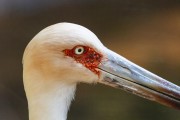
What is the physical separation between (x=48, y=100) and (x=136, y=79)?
0.94 feet

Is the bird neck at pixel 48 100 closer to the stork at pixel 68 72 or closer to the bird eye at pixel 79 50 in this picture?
the stork at pixel 68 72

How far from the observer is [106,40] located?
312 cm

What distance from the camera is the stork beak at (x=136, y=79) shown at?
1486mm

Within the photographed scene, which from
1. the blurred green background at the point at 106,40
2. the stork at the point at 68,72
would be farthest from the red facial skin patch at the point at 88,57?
the blurred green background at the point at 106,40

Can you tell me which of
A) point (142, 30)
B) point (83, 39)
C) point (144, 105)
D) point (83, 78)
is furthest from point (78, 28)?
point (142, 30)

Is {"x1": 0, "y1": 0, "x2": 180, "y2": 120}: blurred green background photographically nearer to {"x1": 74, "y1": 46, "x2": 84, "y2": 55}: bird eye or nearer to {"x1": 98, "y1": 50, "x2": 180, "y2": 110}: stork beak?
{"x1": 98, "y1": 50, "x2": 180, "y2": 110}: stork beak

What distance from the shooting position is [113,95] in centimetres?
279

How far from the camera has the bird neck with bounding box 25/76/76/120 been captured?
4.78 feet

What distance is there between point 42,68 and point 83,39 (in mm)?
156

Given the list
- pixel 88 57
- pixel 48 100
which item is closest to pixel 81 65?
pixel 88 57

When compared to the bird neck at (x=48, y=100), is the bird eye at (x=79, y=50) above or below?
above

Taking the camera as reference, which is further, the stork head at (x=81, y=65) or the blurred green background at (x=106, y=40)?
the blurred green background at (x=106, y=40)

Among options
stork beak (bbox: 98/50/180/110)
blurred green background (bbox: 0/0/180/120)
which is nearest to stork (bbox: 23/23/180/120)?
stork beak (bbox: 98/50/180/110)

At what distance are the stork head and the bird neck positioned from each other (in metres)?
0.02
